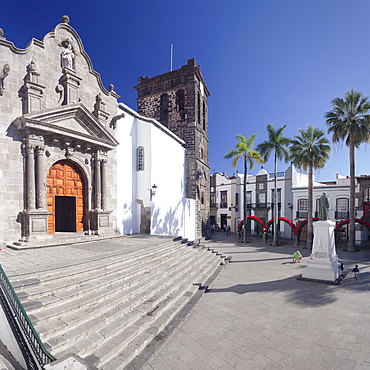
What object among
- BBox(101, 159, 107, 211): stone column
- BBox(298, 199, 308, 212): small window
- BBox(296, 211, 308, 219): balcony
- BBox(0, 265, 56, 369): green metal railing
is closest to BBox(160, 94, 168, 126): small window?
BBox(101, 159, 107, 211): stone column

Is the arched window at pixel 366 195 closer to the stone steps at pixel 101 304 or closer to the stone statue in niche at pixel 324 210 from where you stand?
the stone statue in niche at pixel 324 210

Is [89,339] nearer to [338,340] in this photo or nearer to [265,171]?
[338,340]

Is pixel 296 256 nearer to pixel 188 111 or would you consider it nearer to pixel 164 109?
pixel 188 111

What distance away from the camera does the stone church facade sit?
8500 millimetres

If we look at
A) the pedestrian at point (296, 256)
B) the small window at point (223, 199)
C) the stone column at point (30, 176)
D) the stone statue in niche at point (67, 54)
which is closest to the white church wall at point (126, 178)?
the stone statue in niche at point (67, 54)

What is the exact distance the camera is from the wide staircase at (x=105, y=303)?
383cm

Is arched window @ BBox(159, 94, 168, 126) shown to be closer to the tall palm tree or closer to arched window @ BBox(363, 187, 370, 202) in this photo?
the tall palm tree

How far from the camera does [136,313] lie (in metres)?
5.04

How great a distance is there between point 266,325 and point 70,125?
34.0 feet

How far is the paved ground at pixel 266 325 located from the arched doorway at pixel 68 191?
258 centimetres

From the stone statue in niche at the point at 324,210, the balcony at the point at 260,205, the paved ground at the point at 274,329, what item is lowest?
the paved ground at the point at 274,329

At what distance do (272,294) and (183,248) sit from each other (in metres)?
4.60

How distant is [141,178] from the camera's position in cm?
1391

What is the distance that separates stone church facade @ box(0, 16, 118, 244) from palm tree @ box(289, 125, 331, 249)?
14.0 m
